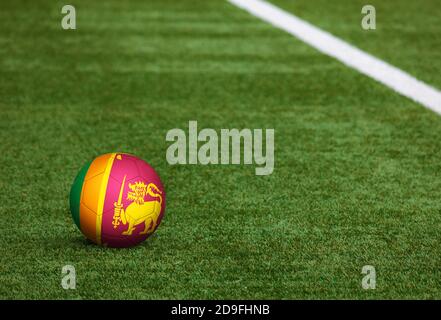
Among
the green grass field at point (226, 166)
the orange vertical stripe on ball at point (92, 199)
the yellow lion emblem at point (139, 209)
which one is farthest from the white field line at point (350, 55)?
the orange vertical stripe on ball at point (92, 199)

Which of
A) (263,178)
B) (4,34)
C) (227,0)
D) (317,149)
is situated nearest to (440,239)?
(263,178)

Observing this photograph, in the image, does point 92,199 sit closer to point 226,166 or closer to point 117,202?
point 117,202

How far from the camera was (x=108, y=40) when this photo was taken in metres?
11.1

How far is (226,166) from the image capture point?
6.76 metres

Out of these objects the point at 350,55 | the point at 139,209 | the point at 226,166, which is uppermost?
the point at 350,55

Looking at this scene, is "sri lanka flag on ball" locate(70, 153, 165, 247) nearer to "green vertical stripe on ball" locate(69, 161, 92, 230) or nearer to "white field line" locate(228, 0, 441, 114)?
"green vertical stripe on ball" locate(69, 161, 92, 230)

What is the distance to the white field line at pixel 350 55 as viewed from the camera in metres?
8.88

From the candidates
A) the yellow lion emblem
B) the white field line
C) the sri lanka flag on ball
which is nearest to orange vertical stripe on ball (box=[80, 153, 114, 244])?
the sri lanka flag on ball

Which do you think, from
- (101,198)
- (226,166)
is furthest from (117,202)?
(226,166)

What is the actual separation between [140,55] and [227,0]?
413cm

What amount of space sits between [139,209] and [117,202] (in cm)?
12

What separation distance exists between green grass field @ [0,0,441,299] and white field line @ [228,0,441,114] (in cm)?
14

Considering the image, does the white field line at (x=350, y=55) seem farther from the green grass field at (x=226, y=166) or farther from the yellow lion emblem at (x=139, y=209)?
the yellow lion emblem at (x=139, y=209)
